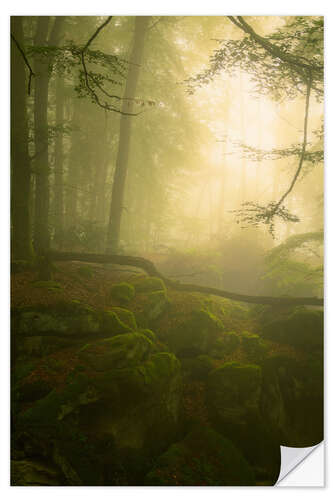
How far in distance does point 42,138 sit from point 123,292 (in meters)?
2.55

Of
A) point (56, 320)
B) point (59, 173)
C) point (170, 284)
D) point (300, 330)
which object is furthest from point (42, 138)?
point (300, 330)

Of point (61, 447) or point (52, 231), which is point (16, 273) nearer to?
point (52, 231)

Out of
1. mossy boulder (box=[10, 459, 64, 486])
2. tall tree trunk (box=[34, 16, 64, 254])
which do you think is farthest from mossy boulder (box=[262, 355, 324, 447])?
tall tree trunk (box=[34, 16, 64, 254])

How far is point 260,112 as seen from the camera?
14.3 ft

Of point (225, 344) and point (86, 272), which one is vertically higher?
point (86, 272)

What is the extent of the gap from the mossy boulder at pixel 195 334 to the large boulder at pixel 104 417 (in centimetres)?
48

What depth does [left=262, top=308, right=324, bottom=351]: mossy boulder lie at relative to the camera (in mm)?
4059

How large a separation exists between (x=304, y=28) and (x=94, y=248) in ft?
13.6

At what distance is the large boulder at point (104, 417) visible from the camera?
10.5 feet

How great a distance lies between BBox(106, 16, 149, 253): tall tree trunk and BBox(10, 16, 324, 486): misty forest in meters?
0.03

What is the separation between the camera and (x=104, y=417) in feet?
10.6

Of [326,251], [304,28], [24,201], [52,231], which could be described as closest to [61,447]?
[52,231]

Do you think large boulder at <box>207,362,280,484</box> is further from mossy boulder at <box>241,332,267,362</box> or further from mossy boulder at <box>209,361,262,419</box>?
mossy boulder at <box>241,332,267,362</box>
